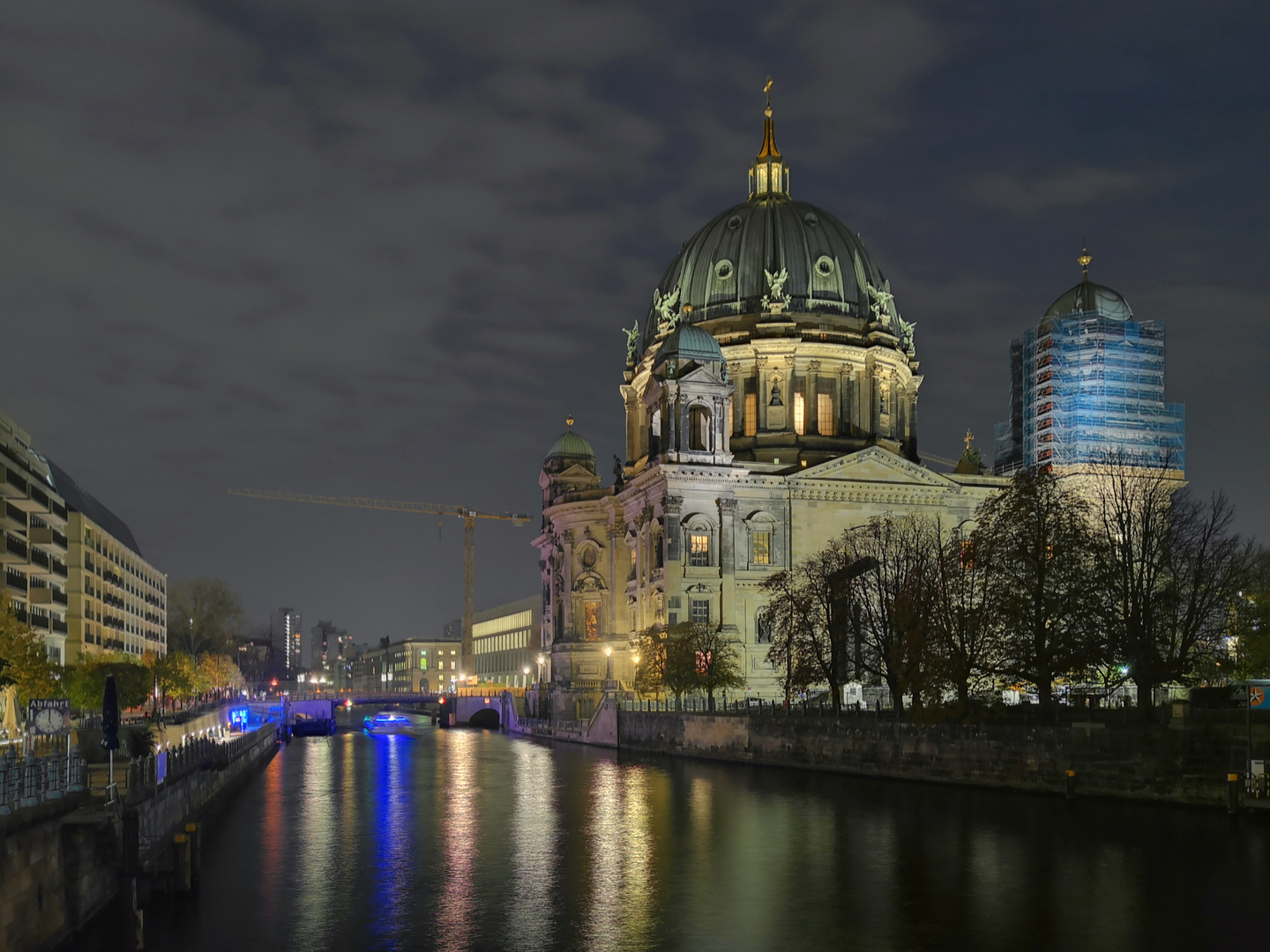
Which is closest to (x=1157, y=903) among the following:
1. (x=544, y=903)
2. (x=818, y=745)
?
(x=544, y=903)

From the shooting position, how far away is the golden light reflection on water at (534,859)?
100ft

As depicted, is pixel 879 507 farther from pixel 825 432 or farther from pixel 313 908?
pixel 313 908

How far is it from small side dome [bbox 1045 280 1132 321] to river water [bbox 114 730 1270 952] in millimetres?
75589

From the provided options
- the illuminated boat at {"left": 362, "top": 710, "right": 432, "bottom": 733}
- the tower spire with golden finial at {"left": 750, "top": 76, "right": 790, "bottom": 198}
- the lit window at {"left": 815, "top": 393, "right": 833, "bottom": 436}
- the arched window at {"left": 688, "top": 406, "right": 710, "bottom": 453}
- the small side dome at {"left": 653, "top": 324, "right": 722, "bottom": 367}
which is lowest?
the illuminated boat at {"left": 362, "top": 710, "right": 432, "bottom": 733}

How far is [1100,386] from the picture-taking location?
122m

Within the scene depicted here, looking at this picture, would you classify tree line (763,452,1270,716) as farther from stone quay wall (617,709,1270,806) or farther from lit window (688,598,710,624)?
lit window (688,598,710,624)

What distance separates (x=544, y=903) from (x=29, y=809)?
39.6 ft

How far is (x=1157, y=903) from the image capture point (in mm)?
31859

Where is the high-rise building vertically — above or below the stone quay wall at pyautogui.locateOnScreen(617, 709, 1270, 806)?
above

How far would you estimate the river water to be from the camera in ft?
96.8

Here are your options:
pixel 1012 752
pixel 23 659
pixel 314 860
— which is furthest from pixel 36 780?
pixel 23 659

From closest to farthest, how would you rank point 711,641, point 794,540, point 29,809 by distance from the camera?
point 29,809 → point 711,641 → point 794,540

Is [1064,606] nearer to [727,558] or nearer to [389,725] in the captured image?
[727,558]

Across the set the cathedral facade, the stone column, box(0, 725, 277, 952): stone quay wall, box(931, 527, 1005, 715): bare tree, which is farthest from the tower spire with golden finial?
box(0, 725, 277, 952): stone quay wall
